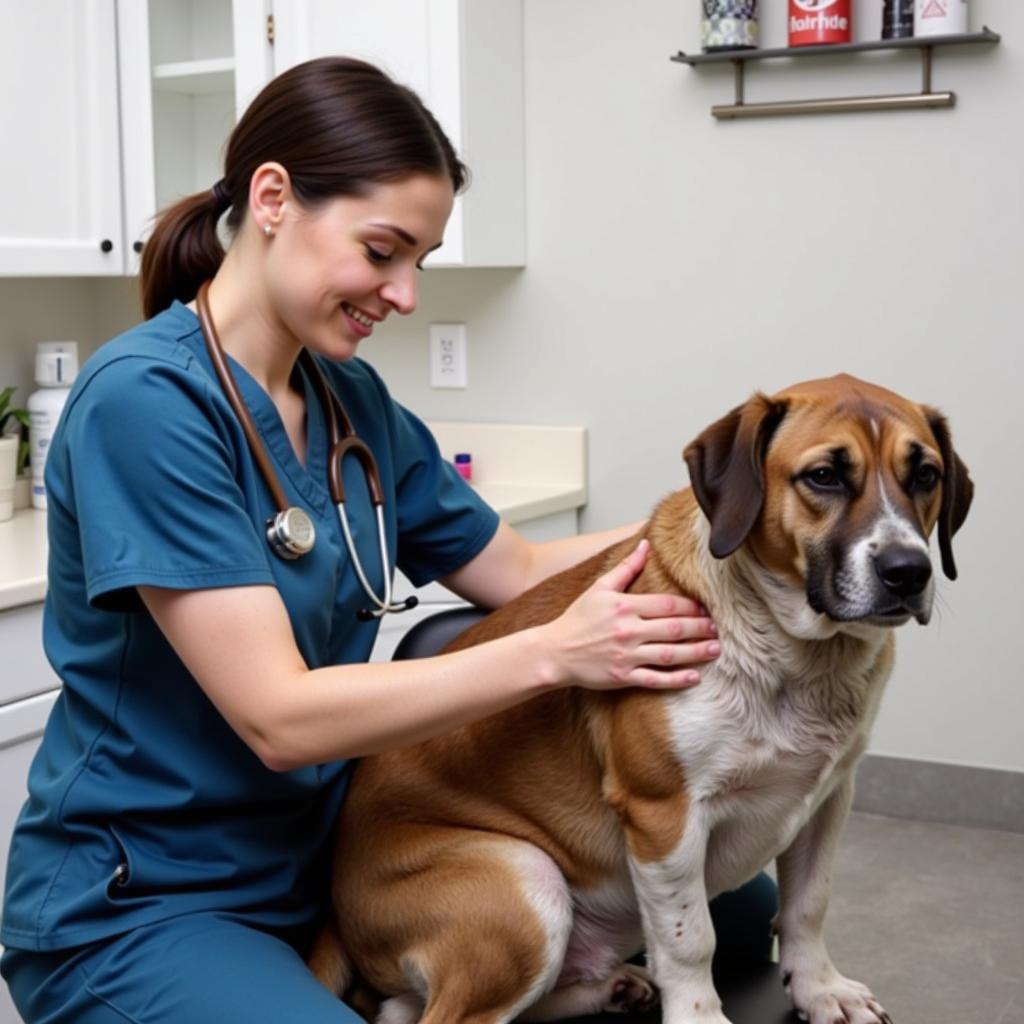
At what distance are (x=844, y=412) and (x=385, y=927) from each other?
2.05 ft

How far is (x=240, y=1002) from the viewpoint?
126cm

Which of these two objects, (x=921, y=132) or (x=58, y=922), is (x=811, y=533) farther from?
(x=921, y=132)

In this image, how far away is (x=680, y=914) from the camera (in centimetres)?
131

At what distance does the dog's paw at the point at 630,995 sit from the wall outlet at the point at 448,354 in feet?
6.05

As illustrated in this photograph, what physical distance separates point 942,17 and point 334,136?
154 centimetres

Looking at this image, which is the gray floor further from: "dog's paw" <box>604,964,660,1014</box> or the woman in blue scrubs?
the woman in blue scrubs

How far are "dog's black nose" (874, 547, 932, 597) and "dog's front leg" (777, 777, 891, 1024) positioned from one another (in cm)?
27

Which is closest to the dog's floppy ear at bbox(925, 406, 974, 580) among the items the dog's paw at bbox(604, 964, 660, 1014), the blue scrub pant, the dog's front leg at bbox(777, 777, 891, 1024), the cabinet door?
the dog's front leg at bbox(777, 777, 891, 1024)

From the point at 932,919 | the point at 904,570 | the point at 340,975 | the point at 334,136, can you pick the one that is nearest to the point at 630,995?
the point at 340,975

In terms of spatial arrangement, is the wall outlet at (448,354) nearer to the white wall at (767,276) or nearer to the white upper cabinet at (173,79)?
the white wall at (767,276)

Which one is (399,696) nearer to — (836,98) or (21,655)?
(21,655)

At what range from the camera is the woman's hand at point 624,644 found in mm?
1288

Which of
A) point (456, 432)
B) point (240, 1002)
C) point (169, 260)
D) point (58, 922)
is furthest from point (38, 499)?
point (240, 1002)

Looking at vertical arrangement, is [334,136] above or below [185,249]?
above
